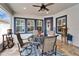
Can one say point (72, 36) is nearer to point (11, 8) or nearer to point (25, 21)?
point (25, 21)

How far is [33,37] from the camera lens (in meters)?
3.13

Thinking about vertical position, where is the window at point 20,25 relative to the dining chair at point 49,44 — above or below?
above

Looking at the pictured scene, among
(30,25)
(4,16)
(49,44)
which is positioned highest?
(4,16)

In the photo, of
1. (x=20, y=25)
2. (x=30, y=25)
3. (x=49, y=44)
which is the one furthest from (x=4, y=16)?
(x=49, y=44)

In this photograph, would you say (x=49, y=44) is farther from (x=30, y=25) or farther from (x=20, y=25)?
(x=20, y=25)

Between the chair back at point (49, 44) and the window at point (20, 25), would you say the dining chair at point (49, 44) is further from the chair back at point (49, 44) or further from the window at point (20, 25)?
the window at point (20, 25)

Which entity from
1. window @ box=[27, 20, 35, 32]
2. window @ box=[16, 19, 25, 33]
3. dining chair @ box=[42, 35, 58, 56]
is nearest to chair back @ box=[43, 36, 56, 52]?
dining chair @ box=[42, 35, 58, 56]

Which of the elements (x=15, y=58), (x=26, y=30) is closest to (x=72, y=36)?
(x=26, y=30)

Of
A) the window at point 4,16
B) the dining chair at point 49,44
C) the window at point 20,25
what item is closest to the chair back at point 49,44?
the dining chair at point 49,44

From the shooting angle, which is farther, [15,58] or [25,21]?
[25,21]

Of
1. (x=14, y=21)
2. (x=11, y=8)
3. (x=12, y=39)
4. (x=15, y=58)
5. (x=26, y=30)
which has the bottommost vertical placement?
(x=15, y=58)

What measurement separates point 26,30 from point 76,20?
4.28ft

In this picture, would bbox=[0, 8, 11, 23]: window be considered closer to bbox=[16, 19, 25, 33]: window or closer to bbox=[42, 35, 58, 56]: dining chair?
bbox=[16, 19, 25, 33]: window

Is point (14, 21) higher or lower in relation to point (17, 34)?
higher
